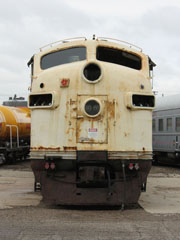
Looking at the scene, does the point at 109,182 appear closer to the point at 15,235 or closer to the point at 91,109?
the point at 91,109

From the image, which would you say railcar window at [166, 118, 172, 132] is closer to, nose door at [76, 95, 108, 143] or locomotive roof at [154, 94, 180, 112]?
locomotive roof at [154, 94, 180, 112]

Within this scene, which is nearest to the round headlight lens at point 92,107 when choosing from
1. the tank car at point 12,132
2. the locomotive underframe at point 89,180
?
the locomotive underframe at point 89,180

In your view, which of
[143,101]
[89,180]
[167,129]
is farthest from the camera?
[167,129]

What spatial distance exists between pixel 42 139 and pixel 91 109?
4.04 feet

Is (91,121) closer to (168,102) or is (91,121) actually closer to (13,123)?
(168,102)

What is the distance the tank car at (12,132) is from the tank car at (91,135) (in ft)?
35.6

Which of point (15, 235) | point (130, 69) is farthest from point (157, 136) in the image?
point (15, 235)

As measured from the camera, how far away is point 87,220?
7125mm

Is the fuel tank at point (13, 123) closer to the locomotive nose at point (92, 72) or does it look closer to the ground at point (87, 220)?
the ground at point (87, 220)

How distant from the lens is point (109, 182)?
25.7ft

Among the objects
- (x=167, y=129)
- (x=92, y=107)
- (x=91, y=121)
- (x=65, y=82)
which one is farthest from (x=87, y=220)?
(x=167, y=129)

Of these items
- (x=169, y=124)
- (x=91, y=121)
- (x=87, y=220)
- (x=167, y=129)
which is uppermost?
(x=169, y=124)

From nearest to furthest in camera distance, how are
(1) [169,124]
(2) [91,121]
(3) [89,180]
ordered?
(3) [89,180] < (2) [91,121] < (1) [169,124]

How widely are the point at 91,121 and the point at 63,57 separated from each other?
1.82 m
